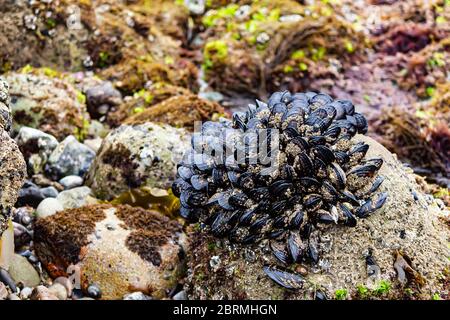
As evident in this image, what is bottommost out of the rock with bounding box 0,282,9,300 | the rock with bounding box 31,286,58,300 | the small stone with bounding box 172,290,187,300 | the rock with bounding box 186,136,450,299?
the small stone with bounding box 172,290,187,300

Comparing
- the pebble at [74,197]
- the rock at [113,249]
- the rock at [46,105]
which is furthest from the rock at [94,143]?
the rock at [113,249]

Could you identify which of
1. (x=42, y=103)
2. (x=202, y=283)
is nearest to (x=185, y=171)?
(x=202, y=283)

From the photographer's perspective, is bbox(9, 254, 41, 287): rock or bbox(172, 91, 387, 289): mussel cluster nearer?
bbox(172, 91, 387, 289): mussel cluster

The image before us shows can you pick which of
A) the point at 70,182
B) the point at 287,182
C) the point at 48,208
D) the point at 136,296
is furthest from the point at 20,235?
the point at 287,182

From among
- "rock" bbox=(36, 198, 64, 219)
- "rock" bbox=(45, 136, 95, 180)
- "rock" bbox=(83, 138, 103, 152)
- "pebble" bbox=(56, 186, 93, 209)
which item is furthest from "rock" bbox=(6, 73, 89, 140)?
"rock" bbox=(36, 198, 64, 219)

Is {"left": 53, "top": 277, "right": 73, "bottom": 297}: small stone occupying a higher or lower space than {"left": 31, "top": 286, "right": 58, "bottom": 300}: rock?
lower

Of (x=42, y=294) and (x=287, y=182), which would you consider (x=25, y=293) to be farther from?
(x=287, y=182)

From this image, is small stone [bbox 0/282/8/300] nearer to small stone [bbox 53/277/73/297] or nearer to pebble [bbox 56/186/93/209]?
small stone [bbox 53/277/73/297]
